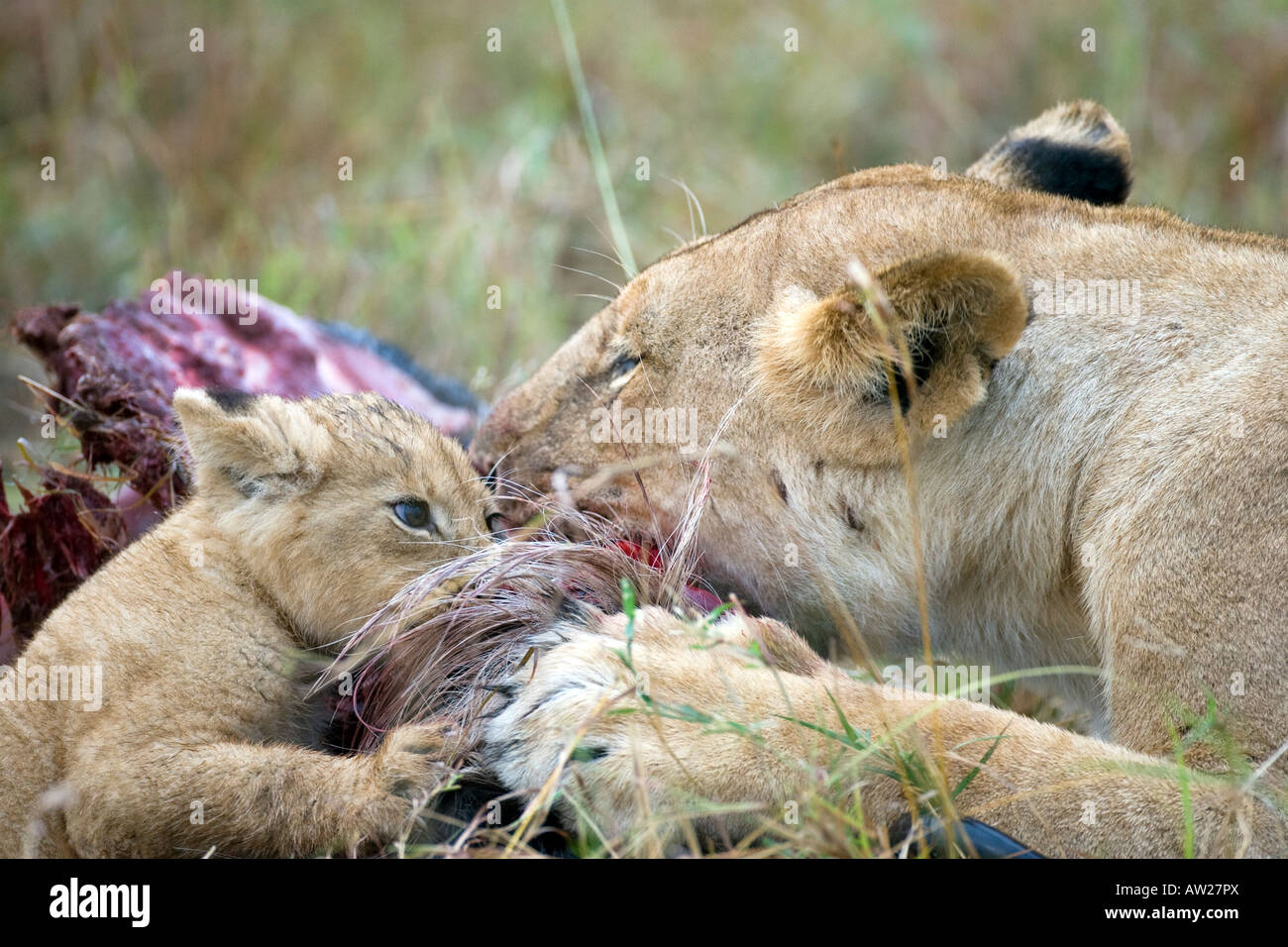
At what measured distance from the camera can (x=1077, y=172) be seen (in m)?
3.54

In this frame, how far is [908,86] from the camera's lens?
871 centimetres

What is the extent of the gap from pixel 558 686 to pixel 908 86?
719cm

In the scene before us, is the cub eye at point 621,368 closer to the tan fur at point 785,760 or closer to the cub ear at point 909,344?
the cub ear at point 909,344

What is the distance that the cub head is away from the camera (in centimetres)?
267

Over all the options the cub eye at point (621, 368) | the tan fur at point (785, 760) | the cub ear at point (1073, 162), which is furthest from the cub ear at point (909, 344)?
the cub ear at point (1073, 162)

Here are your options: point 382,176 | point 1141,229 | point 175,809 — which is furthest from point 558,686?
point 382,176

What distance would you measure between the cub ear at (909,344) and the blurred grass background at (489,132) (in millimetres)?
3156

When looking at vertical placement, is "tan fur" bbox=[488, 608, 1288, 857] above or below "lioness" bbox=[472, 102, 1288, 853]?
below

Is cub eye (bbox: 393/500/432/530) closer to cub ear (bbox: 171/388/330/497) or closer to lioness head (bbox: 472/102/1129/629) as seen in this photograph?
cub ear (bbox: 171/388/330/497)

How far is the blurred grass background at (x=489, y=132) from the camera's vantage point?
6598mm

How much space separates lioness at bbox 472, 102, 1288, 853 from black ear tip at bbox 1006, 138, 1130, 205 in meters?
0.49

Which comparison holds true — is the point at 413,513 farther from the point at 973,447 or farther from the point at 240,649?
the point at 973,447

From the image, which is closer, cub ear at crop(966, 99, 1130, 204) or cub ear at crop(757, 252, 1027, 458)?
cub ear at crop(757, 252, 1027, 458)

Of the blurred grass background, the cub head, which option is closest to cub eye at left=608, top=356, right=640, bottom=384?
the cub head
